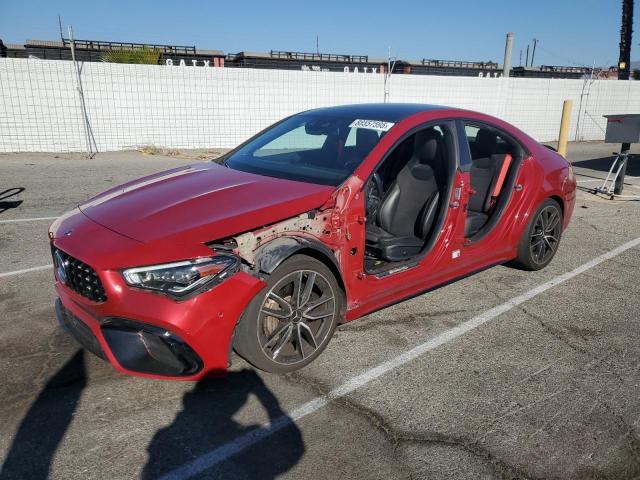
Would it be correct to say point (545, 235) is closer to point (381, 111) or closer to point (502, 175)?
point (502, 175)

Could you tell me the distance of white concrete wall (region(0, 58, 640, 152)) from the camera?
12883 millimetres

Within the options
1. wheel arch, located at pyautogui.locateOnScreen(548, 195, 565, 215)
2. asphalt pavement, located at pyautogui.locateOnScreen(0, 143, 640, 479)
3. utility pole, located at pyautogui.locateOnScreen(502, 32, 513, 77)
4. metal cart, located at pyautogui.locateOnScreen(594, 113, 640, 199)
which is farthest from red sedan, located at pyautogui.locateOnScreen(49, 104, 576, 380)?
utility pole, located at pyautogui.locateOnScreen(502, 32, 513, 77)

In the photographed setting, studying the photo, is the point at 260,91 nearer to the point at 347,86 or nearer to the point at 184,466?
the point at 347,86

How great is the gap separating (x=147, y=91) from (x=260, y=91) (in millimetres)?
3190

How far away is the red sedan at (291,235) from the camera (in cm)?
262

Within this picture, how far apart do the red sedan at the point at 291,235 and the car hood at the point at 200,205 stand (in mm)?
12

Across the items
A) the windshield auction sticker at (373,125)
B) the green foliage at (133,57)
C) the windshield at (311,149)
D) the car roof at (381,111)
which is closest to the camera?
the windshield at (311,149)

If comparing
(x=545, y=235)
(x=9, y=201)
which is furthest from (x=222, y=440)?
(x=9, y=201)

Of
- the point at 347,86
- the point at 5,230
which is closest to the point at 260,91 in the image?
the point at 347,86

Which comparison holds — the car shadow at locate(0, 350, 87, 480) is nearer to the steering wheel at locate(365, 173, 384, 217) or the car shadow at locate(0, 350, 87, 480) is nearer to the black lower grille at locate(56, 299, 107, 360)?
the black lower grille at locate(56, 299, 107, 360)

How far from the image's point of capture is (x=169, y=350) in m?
2.60

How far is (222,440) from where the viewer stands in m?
2.54

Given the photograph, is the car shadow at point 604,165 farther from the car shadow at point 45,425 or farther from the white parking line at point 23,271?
the car shadow at point 45,425

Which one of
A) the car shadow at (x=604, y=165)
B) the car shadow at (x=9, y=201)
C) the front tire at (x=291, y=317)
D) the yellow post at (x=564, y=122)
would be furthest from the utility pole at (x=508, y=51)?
the front tire at (x=291, y=317)
